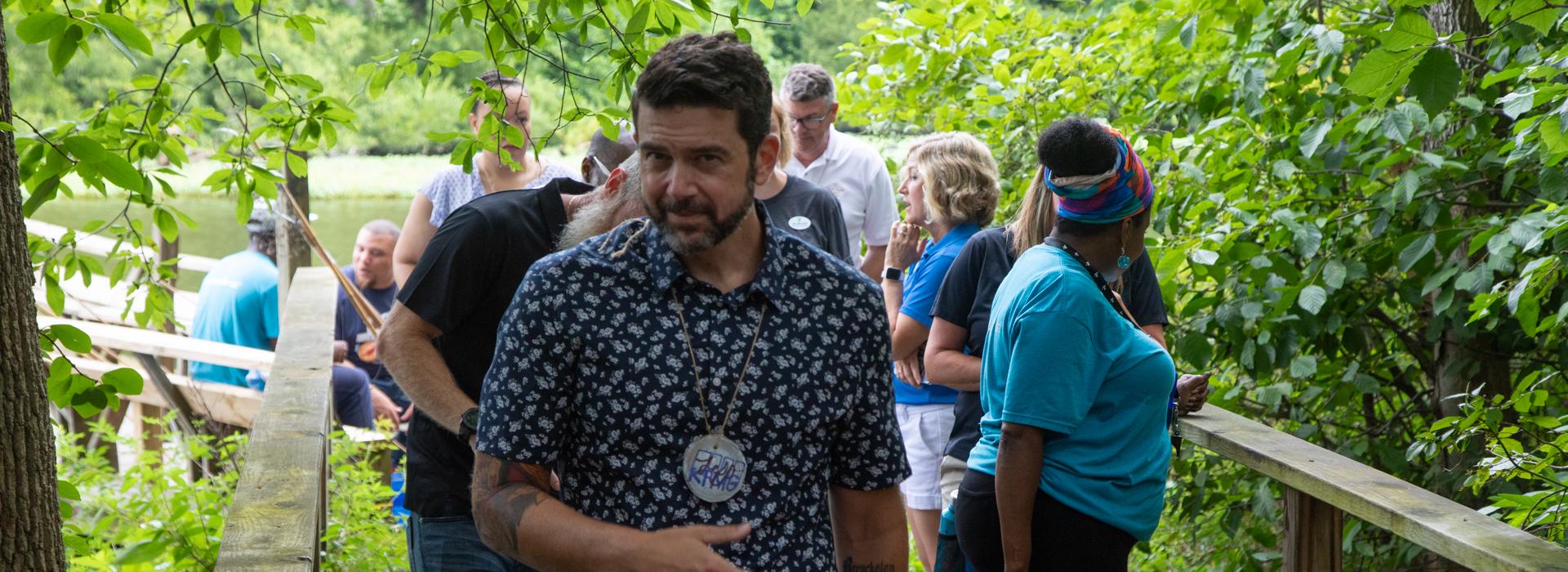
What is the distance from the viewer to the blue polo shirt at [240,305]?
7.83 meters

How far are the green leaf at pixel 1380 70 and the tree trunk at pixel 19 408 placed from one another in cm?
226

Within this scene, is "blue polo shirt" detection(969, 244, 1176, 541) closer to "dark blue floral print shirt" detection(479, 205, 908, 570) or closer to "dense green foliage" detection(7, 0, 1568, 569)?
"dense green foliage" detection(7, 0, 1568, 569)

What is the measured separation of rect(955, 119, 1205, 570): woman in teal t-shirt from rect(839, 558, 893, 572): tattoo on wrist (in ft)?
2.32

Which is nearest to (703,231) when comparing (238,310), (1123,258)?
(1123,258)

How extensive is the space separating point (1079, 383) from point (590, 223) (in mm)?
977

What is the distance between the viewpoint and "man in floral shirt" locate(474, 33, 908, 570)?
5.57 ft

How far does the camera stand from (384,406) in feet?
25.2

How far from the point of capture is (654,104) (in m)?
1.75

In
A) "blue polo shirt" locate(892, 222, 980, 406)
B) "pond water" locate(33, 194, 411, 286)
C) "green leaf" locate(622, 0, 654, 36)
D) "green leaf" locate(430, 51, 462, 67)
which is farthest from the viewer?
"pond water" locate(33, 194, 411, 286)

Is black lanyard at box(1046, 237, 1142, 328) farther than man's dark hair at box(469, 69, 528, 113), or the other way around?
man's dark hair at box(469, 69, 528, 113)

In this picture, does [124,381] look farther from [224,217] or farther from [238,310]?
[224,217]

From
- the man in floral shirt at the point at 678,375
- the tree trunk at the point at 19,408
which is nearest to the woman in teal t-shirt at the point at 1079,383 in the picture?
the man in floral shirt at the point at 678,375

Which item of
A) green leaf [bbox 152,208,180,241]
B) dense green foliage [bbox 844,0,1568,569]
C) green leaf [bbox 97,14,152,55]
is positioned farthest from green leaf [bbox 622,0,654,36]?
dense green foliage [bbox 844,0,1568,569]

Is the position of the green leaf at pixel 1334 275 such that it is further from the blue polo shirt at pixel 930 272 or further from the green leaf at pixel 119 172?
the green leaf at pixel 119 172
